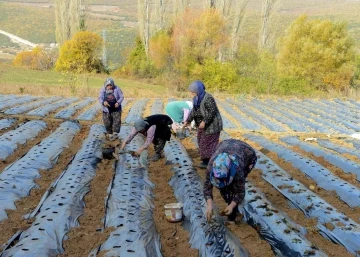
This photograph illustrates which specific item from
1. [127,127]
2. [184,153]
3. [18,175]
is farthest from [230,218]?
[127,127]

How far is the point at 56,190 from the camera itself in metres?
4.56

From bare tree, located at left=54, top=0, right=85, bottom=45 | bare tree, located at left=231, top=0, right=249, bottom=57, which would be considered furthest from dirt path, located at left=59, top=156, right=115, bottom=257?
bare tree, located at left=54, top=0, right=85, bottom=45

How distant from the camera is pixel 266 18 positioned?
2986 centimetres

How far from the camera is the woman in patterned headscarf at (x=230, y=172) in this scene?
11.3 ft

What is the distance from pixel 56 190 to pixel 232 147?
6.99 ft

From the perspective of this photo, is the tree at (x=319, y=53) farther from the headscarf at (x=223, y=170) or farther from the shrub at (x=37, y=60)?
the shrub at (x=37, y=60)

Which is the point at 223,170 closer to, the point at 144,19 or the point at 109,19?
the point at 144,19

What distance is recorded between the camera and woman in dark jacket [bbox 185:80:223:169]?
538 centimetres

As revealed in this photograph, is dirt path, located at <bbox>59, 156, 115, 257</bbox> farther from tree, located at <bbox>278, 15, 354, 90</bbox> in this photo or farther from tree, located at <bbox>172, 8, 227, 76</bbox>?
tree, located at <bbox>172, 8, 227, 76</bbox>

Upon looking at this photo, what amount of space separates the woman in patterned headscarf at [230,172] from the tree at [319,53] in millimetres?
21558

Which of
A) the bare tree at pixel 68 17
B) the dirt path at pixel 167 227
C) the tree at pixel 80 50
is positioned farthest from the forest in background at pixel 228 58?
the dirt path at pixel 167 227

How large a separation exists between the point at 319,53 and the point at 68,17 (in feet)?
70.4

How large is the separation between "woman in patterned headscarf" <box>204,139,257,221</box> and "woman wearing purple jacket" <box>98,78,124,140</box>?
3800 millimetres

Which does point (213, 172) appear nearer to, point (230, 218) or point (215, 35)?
point (230, 218)
